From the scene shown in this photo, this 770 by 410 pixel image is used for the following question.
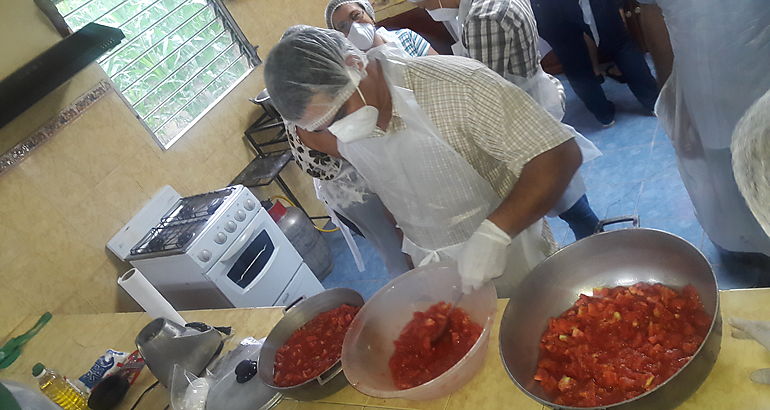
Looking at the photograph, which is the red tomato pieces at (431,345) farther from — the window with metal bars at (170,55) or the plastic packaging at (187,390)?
the window with metal bars at (170,55)

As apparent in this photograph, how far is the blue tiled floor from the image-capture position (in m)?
2.38

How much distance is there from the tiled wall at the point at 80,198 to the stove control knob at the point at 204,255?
0.70m

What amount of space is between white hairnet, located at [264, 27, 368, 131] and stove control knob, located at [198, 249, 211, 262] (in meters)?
1.79

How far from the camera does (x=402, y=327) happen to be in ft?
4.72

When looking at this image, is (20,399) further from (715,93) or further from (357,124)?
(715,93)

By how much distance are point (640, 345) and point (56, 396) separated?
2103 millimetres

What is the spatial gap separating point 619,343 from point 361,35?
84.7 inches

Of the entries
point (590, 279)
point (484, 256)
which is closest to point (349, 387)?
point (484, 256)

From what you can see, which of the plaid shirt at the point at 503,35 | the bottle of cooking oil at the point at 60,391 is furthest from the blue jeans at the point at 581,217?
the bottle of cooking oil at the point at 60,391

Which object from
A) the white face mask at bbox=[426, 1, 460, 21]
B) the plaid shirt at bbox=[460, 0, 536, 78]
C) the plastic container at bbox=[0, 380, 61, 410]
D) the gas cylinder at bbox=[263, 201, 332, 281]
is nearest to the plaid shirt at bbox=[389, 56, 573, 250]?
Answer: the plaid shirt at bbox=[460, 0, 536, 78]

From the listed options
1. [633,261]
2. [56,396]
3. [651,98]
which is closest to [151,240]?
[56,396]

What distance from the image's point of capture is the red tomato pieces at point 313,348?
1439 mm

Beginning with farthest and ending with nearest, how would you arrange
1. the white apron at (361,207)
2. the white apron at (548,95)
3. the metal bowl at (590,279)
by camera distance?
1. the white apron at (548,95)
2. the white apron at (361,207)
3. the metal bowl at (590,279)

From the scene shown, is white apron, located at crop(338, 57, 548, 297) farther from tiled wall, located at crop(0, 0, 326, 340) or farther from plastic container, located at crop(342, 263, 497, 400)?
tiled wall, located at crop(0, 0, 326, 340)
